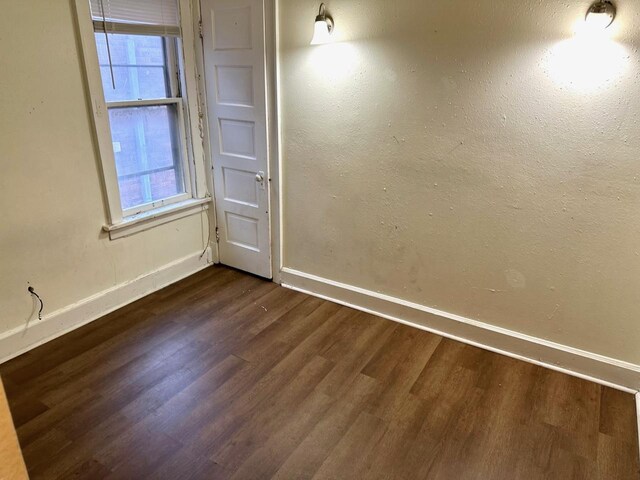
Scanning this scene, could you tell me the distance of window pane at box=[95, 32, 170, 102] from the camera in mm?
2723

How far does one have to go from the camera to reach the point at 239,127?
127 inches

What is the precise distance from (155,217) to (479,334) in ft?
7.67

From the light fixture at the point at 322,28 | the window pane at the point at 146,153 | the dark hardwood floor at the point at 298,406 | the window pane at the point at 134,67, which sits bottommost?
the dark hardwood floor at the point at 298,406

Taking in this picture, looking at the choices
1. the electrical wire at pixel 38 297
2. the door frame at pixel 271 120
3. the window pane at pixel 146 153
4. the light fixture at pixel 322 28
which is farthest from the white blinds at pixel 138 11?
the electrical wire at pixel 38 297

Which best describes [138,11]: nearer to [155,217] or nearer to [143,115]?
[143,115]

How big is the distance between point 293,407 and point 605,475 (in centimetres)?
141

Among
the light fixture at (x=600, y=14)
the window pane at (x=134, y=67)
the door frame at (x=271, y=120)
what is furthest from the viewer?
the door frame at (x=271, y=120)

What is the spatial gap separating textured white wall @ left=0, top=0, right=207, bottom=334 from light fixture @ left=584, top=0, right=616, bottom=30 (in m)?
2.63

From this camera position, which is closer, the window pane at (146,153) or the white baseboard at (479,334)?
the white baseboard at (479,334)

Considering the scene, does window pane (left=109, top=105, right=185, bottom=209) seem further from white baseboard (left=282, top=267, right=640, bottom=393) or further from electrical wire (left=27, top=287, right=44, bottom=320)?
white baseboard (left=282, top=267, right=640, bottom=393)

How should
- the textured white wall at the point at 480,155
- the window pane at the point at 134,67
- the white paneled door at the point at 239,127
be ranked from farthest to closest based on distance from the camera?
the white paneled door at the point at 239,127 < the window pane at the point at 134,67 < the textured white wall at the point at 480,155

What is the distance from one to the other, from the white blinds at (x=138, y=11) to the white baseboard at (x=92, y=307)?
1698 millimetres

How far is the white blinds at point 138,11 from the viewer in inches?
102

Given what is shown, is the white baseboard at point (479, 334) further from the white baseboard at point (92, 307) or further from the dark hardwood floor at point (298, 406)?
the white baseboard at point (92, 307)
